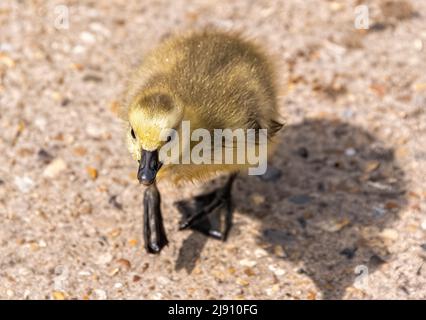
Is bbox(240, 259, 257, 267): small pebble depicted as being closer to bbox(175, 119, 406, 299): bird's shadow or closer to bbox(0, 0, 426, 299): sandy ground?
bbox(0, 0, 426, 299): sandy ground

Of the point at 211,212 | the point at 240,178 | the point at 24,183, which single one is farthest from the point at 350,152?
the point at 24,183

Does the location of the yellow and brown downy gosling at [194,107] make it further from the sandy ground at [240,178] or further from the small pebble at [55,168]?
the small pebble at [55,168]

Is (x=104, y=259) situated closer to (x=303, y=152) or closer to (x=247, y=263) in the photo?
(x=247, y=263)

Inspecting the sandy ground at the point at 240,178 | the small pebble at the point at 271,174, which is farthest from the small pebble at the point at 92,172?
the small pebble at the point at 271,174

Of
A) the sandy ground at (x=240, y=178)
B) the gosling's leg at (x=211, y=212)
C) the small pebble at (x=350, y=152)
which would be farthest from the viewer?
the small pebble at (x=350, y=152)

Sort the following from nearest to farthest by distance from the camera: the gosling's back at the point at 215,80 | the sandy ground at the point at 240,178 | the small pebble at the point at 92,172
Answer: the gosling's back at the point at 215,80 → the sandy ground at the point at 240,178 → the small pebble at the point at 92,172

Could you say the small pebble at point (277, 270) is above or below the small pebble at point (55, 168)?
below
